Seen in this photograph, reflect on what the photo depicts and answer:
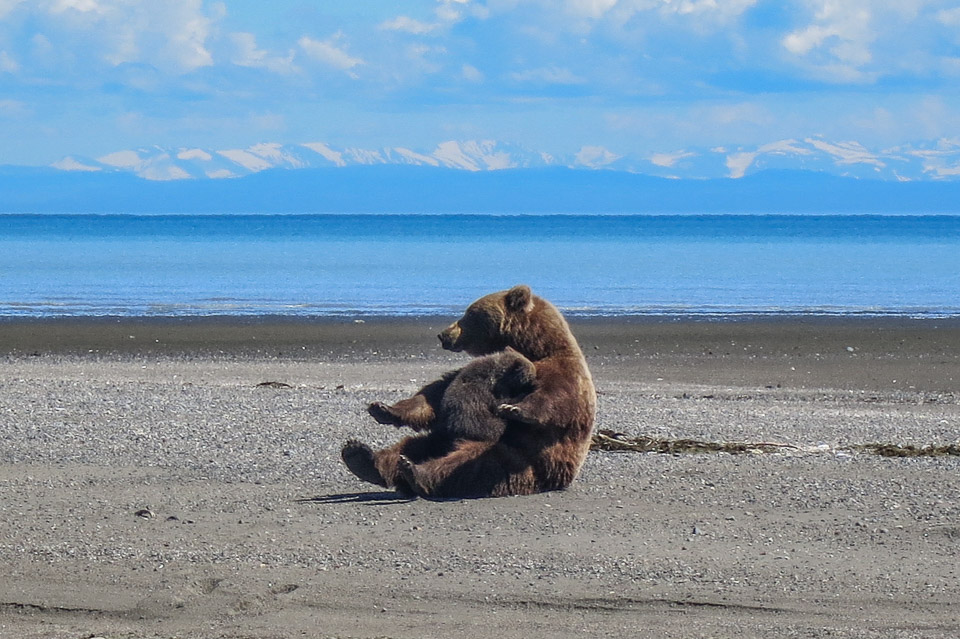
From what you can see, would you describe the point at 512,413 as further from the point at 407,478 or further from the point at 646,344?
the point at 646,344

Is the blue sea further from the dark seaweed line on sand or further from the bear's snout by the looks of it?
the bear's snout

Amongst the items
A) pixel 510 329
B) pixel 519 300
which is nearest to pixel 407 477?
pixel 510 329

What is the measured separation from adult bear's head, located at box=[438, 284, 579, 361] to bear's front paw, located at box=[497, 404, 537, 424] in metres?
0.48

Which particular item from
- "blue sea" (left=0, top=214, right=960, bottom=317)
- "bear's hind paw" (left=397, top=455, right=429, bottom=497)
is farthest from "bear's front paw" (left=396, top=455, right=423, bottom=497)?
"blue sea" (left=0, top=214, right=960, bottom=317)

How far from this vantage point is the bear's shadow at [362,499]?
7.46 metres

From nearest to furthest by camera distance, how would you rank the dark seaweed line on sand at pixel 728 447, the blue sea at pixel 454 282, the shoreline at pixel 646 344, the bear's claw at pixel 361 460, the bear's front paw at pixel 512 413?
the bear's front paw at pixel 512 413 < the bear's claw at pixel 361 460 < the dark seaweed line on sand at pixel 728 447 < the shoreline at pixel 646 344 < the blue sea at pixel 454 282

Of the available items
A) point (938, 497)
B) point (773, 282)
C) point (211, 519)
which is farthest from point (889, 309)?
point (211, 519)

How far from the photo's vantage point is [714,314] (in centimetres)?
2805

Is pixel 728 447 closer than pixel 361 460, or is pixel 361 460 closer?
pixel 361 460

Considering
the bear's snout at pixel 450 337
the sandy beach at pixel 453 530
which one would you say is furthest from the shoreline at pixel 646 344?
the bear's snout at pixel 450 337

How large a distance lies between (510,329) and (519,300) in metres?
0.17

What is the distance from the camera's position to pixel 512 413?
6.91 metres

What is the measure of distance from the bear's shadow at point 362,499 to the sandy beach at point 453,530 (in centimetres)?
3

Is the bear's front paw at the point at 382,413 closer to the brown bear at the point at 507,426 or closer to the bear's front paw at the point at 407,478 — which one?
the brown bear at the point at 507,426
